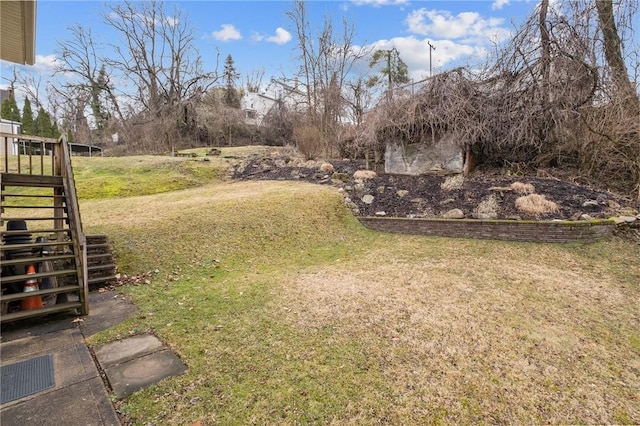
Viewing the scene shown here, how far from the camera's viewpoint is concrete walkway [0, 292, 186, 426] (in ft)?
6.83

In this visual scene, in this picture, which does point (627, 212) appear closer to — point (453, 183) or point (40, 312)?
point (453, 183)

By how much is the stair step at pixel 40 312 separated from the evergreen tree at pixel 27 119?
3694 centimetres

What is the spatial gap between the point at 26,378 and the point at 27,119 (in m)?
39.6

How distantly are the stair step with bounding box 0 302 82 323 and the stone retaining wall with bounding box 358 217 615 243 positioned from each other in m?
5.39

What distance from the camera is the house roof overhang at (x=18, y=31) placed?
139 inches

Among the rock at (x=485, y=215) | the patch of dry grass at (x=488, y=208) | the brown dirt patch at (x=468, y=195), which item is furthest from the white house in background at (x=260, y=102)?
the rock at (x=485, y=215)

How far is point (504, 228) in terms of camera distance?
237 inches

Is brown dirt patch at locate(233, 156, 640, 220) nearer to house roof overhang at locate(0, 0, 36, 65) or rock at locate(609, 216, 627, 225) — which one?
rock at locate(609, 216, 627, 225)

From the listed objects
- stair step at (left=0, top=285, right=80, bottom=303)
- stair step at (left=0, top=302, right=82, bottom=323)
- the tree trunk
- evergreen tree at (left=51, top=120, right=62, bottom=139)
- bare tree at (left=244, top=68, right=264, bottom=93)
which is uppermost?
bare tree at (left=244, top=68, right=264, bottom=93)

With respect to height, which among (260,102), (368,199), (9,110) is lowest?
(368,199)

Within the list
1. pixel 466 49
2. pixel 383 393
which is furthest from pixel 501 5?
pixel 383 393

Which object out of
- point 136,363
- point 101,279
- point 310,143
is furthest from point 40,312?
point 310,143

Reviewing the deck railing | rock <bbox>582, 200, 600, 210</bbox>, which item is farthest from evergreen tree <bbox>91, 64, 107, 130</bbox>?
rock <bbox>582, 200, 600, 210</bbox>

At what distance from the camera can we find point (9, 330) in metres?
3.26
